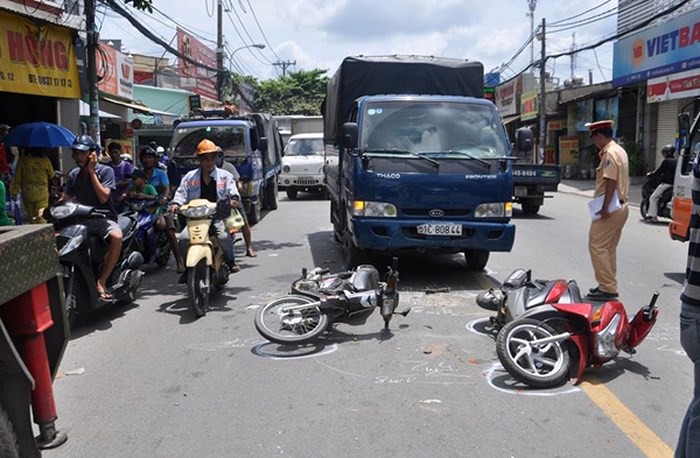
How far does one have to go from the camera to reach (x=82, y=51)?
43.7 feet

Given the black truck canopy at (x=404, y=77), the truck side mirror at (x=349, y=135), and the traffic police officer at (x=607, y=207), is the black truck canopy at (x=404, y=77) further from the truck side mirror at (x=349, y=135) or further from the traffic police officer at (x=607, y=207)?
the traffic police officer at (x=607, y=207)

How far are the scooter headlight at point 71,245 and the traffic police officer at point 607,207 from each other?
4845 mm

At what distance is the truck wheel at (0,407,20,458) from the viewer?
261cm

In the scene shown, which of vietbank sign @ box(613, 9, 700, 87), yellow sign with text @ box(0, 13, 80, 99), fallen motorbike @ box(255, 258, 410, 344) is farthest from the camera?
vietbank sign @ box(613, 9, 700, 87)

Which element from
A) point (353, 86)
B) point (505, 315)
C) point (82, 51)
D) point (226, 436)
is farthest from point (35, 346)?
point (82, 51)

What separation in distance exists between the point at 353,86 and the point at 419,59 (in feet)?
3.68

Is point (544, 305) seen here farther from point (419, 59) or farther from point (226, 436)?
point (419, 59)

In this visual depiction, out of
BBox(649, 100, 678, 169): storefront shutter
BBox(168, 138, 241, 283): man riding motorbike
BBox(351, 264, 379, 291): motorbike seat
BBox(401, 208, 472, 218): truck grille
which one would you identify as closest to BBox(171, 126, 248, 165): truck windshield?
BBox(168, 138, 241, 283): man riding motorbike

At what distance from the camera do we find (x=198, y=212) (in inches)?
255

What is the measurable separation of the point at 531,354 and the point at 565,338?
251 millimetres

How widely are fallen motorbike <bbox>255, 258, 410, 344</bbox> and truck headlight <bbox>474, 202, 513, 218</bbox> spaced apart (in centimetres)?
214

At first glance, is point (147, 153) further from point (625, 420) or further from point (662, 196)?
point (662, 196)

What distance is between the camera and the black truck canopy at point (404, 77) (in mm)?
10041

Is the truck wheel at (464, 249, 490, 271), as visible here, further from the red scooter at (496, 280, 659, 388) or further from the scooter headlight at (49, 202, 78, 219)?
the scooter headlight at (49, 202, 78, 219)
